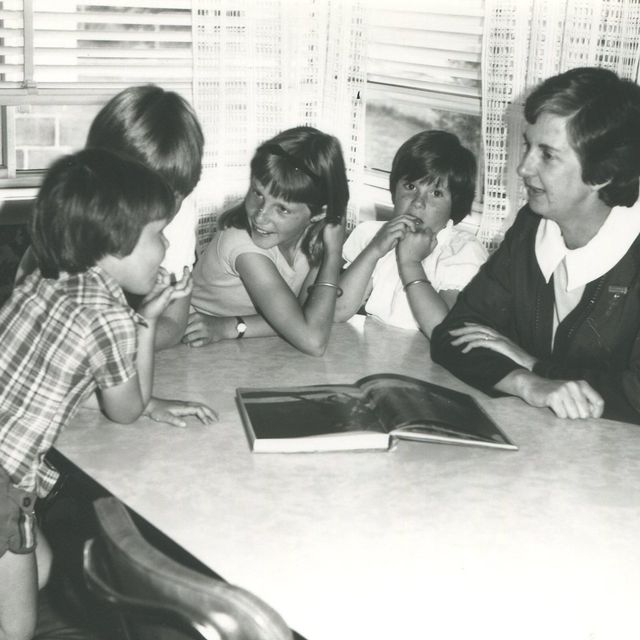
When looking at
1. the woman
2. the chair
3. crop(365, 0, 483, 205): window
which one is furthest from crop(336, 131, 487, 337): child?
the chair

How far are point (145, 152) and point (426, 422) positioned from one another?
79 cm

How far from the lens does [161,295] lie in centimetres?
162

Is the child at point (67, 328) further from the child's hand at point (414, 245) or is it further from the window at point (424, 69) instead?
the window at point (424, 69)

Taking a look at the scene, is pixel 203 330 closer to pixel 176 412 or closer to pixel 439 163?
pixel 176 412

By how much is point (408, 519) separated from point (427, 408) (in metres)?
0.32

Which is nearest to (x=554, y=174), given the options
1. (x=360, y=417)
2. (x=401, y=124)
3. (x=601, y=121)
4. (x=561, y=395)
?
(x=601, y=121)

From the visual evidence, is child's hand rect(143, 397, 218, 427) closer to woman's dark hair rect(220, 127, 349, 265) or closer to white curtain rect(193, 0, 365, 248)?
woman's dark hair rect(220, 127, 349, 265)

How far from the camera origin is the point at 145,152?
5.98 ft

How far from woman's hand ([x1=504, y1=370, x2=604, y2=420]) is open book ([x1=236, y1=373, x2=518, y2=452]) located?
106 mm

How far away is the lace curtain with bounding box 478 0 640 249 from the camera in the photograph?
7.57 ft

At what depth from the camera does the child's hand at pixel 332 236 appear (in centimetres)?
227

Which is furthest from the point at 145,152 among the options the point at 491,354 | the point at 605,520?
the point at 605,520

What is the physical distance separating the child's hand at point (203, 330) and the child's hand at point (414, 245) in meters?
0.49

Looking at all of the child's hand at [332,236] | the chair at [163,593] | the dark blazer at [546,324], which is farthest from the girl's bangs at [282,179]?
the chair at [163,593]
